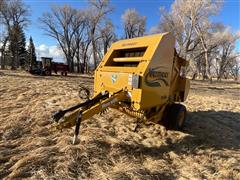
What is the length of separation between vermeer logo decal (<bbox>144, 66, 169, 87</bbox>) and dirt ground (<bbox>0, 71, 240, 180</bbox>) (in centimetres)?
126

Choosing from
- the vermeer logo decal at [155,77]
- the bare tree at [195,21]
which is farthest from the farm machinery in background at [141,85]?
the bare tree at [195,21]

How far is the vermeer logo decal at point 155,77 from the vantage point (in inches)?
189

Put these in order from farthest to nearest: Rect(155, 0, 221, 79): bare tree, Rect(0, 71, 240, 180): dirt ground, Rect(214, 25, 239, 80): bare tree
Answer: Rect(214, 25, 239, 80): bare tree
Rect(155, 0, 221, 79): bare tree
Rect(0, 71, 240, 180): dirt ground

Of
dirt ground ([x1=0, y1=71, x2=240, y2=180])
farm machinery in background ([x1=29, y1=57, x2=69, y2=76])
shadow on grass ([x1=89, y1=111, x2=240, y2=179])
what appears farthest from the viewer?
farm machinery in background ([x1=29, y1=57, x2=69, y2=76])

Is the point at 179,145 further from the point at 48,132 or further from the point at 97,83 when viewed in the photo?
the point at 48,132

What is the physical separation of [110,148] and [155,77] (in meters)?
1.67

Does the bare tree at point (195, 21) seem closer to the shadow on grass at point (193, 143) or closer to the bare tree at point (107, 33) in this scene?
the bare tree at point (107, 33)

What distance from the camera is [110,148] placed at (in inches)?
183

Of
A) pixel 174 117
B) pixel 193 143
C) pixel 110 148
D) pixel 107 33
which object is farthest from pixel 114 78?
pixel 107 33

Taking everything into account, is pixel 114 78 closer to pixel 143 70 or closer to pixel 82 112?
pixel 143 70

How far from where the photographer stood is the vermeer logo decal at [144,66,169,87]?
479cm

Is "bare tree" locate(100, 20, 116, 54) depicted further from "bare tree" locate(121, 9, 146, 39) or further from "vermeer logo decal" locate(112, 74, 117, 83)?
"vermeer logo decal" locate(112, 74, 117, 83)

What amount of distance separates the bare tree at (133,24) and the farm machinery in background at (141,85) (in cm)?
3812

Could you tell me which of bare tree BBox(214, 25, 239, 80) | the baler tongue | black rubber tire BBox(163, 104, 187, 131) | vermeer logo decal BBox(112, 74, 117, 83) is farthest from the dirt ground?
bare tree BBox(214, 25, 239, 80)
